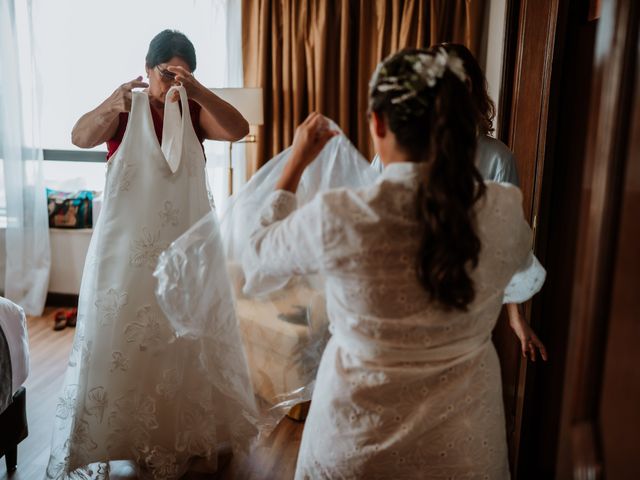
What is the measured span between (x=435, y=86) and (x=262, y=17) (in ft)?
9.81

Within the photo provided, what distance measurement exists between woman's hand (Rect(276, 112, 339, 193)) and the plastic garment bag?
0.71ft

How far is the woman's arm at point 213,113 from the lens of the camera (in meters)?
1.83

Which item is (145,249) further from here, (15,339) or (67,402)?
(15,339)

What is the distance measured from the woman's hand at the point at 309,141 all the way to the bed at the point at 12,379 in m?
1.48

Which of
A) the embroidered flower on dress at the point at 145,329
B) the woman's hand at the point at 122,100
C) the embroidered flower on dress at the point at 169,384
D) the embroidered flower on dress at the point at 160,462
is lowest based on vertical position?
the embroidered flower on dress at the point at 160,462

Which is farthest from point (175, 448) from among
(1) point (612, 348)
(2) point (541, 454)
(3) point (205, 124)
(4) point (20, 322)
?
(1) point (612, 348)

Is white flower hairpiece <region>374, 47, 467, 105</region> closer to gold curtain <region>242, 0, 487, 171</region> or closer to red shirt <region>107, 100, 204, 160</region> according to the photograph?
red shirt <region>107, 100, 204, 160</region>

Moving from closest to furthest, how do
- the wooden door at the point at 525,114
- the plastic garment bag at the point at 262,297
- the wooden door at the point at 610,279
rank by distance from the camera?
the wooden door at the point at 610,279
the plastic garment bag at the point at 262,297
the wooden door at the point at 525,114

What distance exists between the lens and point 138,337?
73.5 inches

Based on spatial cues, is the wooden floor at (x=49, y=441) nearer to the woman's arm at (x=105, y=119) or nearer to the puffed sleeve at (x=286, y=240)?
the woman's arm at (x=105, y=119)

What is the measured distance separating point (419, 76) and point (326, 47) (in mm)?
2859

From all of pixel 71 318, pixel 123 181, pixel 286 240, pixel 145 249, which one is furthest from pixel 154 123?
pixel 71 318

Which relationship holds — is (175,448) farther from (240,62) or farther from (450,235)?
(240,62)

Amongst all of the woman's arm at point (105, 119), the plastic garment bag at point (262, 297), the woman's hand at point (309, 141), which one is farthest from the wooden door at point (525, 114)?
the woman's arm at point (105, 119)
